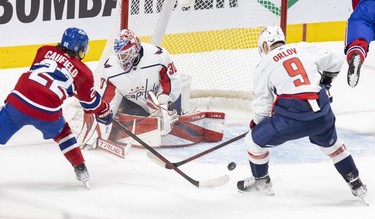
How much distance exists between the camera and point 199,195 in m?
5.28

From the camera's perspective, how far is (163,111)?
6059mm

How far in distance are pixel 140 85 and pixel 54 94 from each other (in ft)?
3.43

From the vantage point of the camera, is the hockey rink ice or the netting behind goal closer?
the hockey rink ice

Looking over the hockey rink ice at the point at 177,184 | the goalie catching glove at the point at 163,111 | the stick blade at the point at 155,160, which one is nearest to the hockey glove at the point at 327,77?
the hockey rink ice at the point at 177,184

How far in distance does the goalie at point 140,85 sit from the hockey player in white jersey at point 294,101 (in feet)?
3.64

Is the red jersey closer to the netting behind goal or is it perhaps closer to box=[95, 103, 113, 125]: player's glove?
box=[95, 103, 113, 125]: player's glove

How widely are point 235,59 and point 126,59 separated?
Answer: 119 cm

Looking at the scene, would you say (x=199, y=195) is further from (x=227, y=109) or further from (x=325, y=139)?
(x=227, y=109)

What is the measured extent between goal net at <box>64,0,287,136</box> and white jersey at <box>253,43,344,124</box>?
1.73 metres

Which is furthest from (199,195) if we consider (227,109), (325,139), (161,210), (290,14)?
(290,14)

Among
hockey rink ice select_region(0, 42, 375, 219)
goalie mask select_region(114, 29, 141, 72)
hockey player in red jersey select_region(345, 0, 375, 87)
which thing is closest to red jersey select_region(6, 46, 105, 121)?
hockey rink ice select_region(0, 42, 375, 219)

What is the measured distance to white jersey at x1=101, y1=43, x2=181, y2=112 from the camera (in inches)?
242

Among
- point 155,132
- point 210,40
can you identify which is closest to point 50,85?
point 155,132

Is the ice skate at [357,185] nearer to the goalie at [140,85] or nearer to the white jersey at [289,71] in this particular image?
the white jersey at [289,71]
